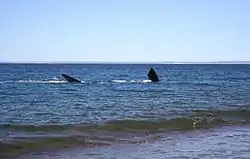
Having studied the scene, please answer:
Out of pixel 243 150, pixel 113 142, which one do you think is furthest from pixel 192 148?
pixel 113 142

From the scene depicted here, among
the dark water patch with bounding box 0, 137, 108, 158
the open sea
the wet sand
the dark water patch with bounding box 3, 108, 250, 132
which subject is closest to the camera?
the wet sand

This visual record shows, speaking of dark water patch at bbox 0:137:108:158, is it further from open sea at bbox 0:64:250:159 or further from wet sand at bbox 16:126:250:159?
wet sand at bbox 16:126:250:159

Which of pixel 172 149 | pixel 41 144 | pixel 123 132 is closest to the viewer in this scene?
pixel 172 149

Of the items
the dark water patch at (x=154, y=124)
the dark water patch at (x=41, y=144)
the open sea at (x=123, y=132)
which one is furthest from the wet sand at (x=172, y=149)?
the dark water patch at (x=154, y=124)

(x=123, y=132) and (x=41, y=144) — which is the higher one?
(x=41, y=144)

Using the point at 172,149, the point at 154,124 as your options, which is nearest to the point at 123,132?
the point at 154,124

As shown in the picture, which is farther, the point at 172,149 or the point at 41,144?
the point at 41,144

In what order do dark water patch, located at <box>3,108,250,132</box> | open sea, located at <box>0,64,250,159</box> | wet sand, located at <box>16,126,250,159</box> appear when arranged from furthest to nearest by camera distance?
dark water patch, located at <box>3,108,250,132</box>, open sea, located at <box>0,64,250,159</box>, wet sand, located at <box>16,126,250,159</box>

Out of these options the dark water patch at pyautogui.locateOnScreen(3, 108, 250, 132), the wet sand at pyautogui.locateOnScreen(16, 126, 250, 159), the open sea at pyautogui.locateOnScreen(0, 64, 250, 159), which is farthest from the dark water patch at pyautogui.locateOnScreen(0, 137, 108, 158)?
the dark water patch at pyautogui.locateOnScreen(3, 108, 250, 132)

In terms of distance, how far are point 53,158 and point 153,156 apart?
2497 millimetres

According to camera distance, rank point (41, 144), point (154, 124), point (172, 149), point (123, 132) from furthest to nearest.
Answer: point (154, 124), point (123, 132), point (41, 144), point (172, 149)

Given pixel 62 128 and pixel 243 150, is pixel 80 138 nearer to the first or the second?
pixel 62 128

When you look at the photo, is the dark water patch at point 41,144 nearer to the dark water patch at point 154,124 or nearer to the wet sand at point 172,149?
the wet sand at point 172,149

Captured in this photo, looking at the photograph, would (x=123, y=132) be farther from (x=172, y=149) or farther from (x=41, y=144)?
(x=172, y=149)
